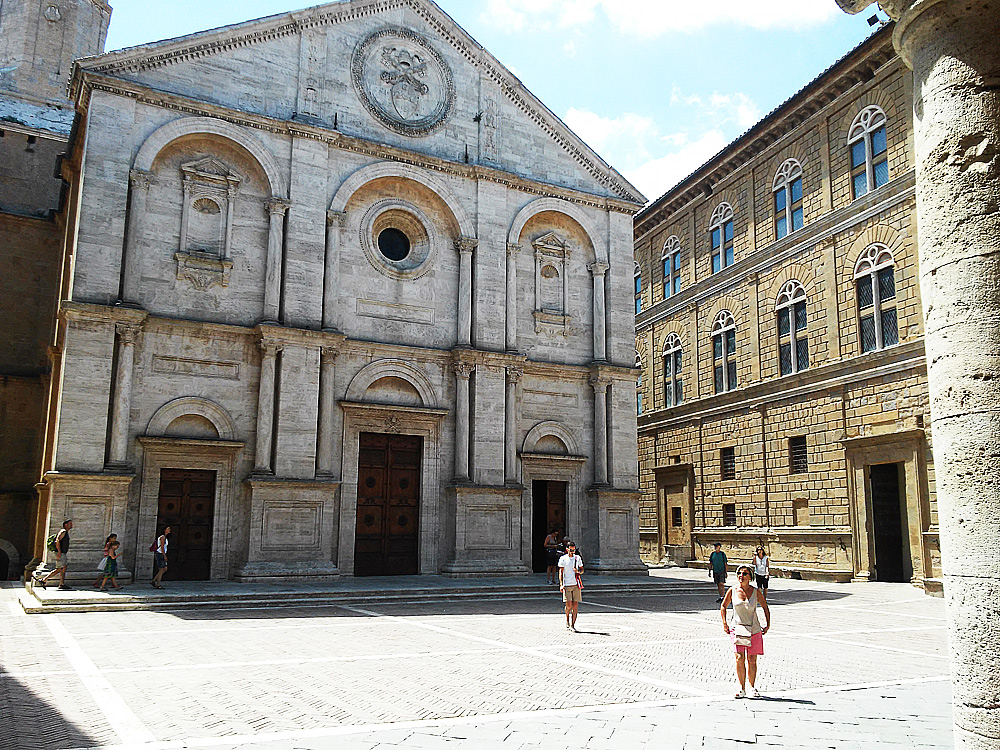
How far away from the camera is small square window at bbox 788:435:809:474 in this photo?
1272 inches

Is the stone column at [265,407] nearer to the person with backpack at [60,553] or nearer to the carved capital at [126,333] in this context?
the carved capital at [126,333]

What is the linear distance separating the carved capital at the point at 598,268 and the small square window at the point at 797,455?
10034 millimetres

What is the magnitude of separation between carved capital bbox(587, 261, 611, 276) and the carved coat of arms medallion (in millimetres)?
7178

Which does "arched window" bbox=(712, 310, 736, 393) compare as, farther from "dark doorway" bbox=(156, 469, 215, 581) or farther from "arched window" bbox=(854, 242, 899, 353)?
"dark doorway" bbox=(156, 469, 215, 581)

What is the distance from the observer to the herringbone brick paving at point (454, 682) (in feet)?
26.7

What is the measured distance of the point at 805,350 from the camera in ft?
107

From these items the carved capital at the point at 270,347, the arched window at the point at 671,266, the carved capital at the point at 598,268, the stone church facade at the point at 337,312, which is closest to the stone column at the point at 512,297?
the stone church facade at the point at 337,312

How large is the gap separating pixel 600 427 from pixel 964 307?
2405cm

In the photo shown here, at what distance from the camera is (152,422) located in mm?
22453

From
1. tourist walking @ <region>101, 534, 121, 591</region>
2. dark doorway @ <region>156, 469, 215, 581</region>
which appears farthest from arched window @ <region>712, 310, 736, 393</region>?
tourist walking @ <region>101, 534, 121, 591</region>

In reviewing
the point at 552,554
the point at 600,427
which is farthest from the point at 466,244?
the point at 552,554

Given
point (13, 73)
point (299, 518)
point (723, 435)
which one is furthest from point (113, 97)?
point (723, 435)

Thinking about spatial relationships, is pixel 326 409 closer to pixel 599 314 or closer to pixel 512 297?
pixel 512 297

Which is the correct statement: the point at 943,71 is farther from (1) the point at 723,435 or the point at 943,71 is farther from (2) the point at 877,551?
(1) the point at 723,435
